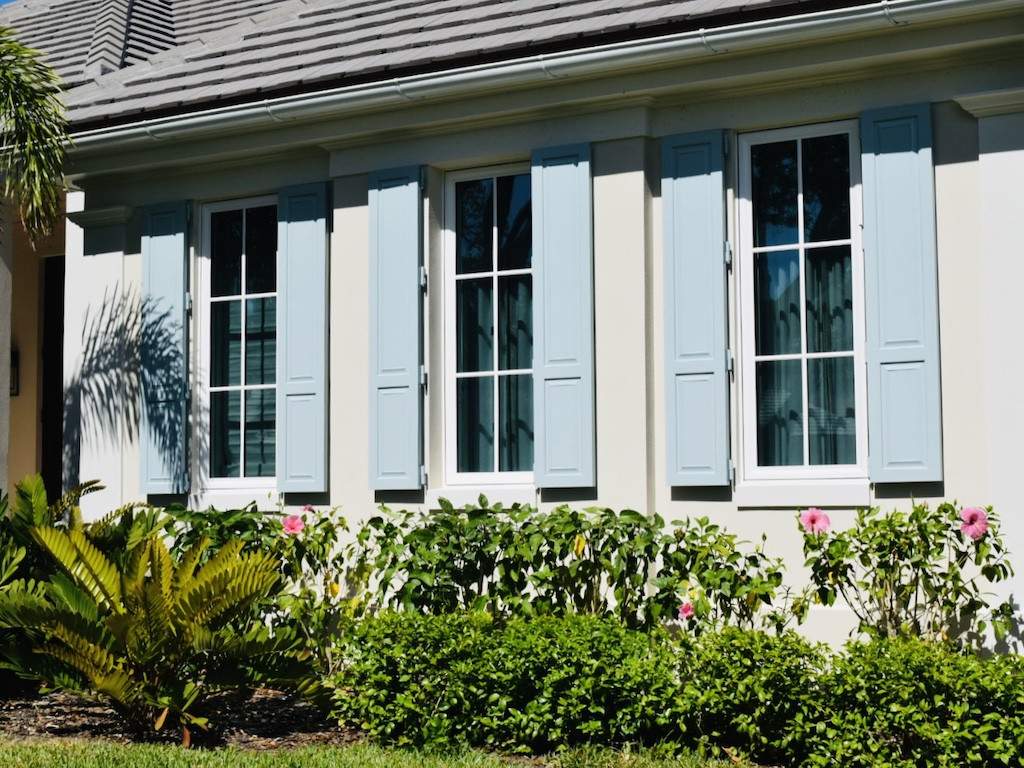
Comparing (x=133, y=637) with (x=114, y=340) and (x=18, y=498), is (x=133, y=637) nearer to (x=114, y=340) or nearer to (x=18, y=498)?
(x=18, y=498)

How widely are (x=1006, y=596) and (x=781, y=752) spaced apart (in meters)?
1.55

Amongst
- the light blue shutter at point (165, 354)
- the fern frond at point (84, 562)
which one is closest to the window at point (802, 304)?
the fern frond at point (84, 562)

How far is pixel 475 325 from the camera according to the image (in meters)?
9.09

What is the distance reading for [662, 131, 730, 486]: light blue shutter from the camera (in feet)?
26.3

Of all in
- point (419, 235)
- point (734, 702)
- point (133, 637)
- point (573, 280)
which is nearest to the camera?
point (734, 702)

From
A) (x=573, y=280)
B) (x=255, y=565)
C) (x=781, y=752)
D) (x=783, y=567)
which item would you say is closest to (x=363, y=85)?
(x=573, y=280)

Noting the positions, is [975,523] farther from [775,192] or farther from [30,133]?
[30,133]

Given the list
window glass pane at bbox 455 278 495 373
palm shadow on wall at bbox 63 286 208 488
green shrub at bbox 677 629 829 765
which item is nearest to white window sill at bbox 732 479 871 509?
green shrub at bbox 677 629 829 765

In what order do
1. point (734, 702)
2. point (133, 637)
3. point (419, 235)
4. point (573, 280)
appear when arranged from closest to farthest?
point (734, 702)
point (133, 637)
point (573, 280)
point (419, 235)

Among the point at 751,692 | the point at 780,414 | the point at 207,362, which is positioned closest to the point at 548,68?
the point at 780,414

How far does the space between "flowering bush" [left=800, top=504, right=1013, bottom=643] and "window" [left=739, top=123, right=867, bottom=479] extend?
564 mm

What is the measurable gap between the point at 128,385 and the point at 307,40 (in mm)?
3025

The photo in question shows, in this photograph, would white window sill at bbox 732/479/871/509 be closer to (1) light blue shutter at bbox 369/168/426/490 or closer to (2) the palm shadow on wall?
(1) light blue shutter at bbox 369/168/426/490

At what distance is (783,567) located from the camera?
7754 mm
